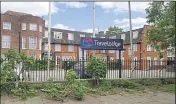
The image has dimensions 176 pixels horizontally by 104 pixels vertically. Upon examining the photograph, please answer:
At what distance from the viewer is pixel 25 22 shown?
4325 cm

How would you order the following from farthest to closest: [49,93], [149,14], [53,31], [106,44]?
[53,31] → [149,14] → [106,44] → [49,93]

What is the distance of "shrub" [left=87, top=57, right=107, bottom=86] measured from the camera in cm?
1161

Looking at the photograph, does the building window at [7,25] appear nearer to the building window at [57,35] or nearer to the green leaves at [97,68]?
the building window at [57,35]

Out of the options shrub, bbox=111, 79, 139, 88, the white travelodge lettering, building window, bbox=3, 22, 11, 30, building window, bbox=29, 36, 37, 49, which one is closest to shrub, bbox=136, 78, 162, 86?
shrub, bbox=111, 79, 139, 88

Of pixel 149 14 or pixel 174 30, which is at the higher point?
pixel 149 14

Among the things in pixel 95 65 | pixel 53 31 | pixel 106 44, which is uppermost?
pixel 53 31

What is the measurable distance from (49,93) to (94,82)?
9.29 feet

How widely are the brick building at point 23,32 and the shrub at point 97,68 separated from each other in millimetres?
30983

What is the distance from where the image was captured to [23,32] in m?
43.1

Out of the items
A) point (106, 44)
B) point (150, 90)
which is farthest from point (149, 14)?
point (150, 90)

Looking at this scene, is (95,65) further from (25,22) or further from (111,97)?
(25,22)

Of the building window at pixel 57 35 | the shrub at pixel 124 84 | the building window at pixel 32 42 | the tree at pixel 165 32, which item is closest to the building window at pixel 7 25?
the building window at pixel 32 42

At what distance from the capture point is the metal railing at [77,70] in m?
11.0

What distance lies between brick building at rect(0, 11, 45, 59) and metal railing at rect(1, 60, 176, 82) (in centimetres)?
2922
